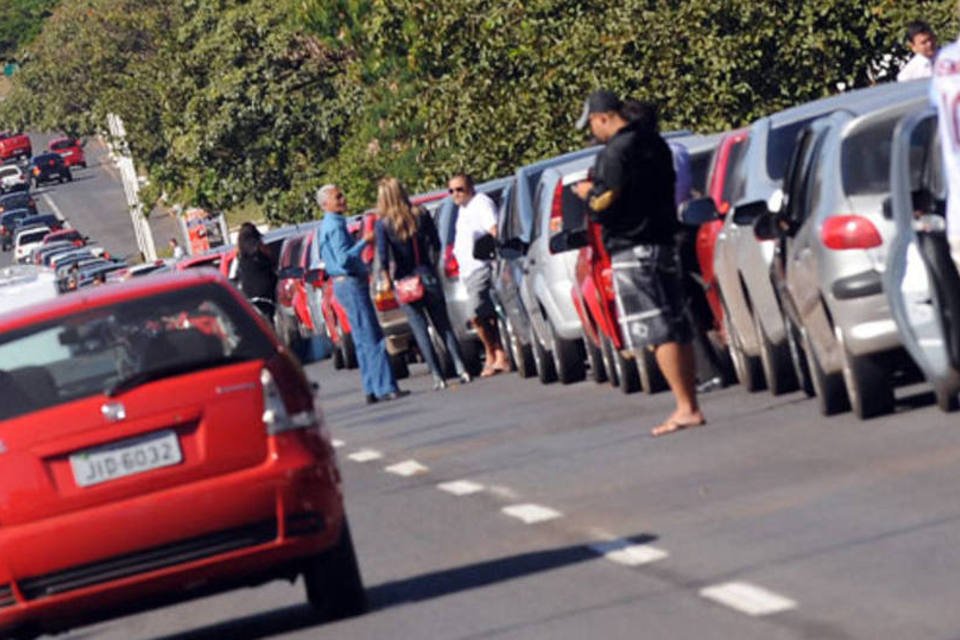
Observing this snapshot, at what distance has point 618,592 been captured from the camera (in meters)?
10.6

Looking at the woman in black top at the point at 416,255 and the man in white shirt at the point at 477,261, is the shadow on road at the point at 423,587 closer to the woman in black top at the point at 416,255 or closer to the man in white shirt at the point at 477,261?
the woman in black top at the point at 416,255

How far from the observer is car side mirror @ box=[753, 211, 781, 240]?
15758mm

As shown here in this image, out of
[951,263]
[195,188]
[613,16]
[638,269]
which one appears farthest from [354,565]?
[195,188]

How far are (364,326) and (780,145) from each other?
7714 mm

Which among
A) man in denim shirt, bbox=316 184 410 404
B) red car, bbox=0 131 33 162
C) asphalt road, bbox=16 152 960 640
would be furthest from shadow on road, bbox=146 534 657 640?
red car, bbox=0 131 33 162

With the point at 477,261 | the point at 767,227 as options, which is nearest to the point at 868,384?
the point at 767,227

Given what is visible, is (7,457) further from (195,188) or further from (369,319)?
(195,188)

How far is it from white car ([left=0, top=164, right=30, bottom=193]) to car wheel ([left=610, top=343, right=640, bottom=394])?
13487 cm

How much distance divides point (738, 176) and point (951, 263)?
19.7 ft

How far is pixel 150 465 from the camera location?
1070 cm

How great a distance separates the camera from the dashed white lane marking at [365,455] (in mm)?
19391

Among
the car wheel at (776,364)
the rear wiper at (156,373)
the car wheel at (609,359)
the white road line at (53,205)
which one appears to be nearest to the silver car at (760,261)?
the car wheel at (776,364)

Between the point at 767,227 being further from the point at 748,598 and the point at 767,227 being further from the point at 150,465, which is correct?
the point at 748,598

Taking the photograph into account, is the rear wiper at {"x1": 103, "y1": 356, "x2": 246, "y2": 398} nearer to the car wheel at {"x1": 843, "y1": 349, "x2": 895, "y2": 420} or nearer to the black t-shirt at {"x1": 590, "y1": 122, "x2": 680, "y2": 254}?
the car wheel at {"x1": 843, "y1": 349, "x2": 895, "y2": 420}
